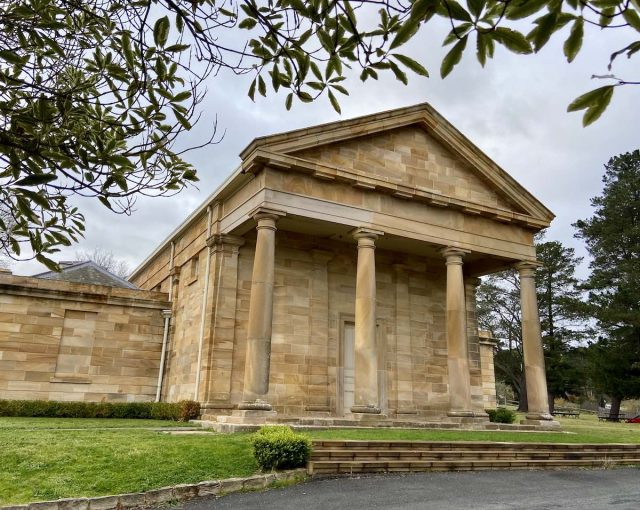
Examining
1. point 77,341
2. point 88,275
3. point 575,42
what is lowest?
point 575,42

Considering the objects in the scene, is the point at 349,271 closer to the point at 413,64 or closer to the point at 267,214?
the point at 267,214

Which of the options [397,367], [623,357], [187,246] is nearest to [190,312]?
[187,246]

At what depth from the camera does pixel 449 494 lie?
8.31 metres

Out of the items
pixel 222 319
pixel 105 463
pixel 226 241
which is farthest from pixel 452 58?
pixel 226 241

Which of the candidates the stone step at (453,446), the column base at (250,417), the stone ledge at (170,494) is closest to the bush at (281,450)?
the stone ledge at (170,494)

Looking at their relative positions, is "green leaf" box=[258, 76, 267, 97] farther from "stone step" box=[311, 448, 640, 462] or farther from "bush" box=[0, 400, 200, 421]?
"bush" box=[0, 400, 200, 421]

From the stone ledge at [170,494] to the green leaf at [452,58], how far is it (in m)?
6.97

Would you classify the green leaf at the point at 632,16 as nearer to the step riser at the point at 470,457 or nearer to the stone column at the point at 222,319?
the step riser at the point at 470,457

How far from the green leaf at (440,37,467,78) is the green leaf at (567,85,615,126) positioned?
540 millimetres

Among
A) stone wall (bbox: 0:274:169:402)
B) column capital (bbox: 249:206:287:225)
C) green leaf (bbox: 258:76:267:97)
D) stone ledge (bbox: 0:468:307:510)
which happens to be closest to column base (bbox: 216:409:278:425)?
stone ledge (bbox: 0:468:307:510)

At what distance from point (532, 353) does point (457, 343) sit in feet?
11.2

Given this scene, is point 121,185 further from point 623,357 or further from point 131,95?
point 623,357

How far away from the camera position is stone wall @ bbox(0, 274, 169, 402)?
1897 cm

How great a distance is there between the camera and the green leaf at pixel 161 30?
378cm
